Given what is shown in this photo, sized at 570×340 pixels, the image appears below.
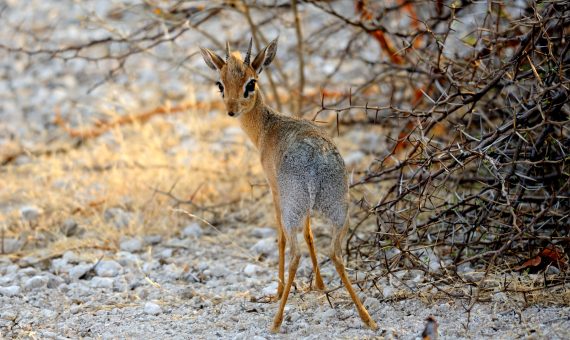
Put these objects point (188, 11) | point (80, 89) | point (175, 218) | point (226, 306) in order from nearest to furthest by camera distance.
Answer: point (226, 306)
point (175, 218)
point (188, 11)
point (80, 89)

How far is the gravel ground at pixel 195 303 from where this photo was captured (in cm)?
368

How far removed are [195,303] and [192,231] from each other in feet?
4.50

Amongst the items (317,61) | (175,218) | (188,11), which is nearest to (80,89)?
(317,61)

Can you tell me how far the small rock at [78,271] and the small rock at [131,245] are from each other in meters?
0.47

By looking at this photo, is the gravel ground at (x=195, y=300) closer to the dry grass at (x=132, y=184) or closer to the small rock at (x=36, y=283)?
the small rock at (x=36, y=283)

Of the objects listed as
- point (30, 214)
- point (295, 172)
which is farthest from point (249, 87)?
point (30, 214)

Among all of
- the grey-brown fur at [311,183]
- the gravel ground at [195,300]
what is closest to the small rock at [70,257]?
the gravel ground at [195,300]

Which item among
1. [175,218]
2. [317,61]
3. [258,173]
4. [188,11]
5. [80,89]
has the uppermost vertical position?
[317,61]

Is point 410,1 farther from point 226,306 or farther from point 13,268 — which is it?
point 13,268

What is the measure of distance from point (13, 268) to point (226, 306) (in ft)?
5.25

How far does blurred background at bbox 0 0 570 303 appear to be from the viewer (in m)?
4.04

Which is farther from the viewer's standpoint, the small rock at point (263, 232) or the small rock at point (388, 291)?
the small rock at point (263, 232)

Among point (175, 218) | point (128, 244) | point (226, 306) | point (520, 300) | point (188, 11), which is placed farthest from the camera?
point (188, 11)

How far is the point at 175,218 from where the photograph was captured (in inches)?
230
